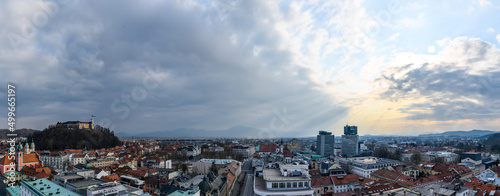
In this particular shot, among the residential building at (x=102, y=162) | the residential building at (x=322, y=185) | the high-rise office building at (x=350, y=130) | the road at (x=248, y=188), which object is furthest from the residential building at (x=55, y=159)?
the high-rise office building at (x=350, y=130)

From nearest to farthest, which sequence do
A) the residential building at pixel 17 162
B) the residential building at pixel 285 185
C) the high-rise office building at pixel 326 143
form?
the residential building at pixel 285 185, the residential building at pixel 17 162, the high-rise office building at pixel 326 143

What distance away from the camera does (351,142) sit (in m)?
107

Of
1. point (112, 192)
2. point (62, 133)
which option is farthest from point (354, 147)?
point (62, 133)

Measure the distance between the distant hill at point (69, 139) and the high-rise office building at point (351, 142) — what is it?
99.9 metres

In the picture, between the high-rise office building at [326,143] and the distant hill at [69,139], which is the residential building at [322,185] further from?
the distant hill at [69,139]

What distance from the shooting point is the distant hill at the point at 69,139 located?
86.6m

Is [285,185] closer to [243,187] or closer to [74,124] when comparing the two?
[243,187]

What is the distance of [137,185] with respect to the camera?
38.4 meters

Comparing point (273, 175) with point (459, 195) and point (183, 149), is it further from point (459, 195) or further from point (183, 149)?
point (183, 149)

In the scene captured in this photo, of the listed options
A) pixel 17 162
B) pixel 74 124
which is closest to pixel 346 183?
→ pixel 17 162

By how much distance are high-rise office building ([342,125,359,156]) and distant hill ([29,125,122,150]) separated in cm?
9987

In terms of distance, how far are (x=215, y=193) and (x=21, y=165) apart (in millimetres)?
43708

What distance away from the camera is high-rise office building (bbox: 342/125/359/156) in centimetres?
10538

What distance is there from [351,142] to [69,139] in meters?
112
